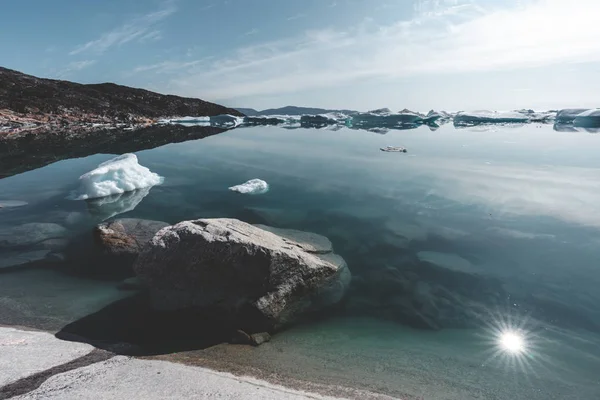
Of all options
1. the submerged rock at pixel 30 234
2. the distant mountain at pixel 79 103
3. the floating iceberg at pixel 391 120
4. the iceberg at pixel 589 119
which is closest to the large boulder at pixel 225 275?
the submerged rock at pixel 30 234

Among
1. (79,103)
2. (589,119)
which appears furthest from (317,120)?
(589,119)

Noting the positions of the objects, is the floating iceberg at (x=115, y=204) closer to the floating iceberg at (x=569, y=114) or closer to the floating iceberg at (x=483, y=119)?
the floating iceberg at (x=483, y=119)

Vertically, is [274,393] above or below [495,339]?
above

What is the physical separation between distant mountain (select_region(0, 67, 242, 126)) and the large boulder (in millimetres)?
47930

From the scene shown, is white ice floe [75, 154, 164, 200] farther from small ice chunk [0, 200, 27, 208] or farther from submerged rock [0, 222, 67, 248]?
submerged rock [0, 222, 67, 248]

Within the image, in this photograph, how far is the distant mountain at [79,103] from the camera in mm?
46531

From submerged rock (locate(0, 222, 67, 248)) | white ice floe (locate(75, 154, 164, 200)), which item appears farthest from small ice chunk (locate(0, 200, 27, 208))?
submerged rock (locate(0, 222, 67, 248))

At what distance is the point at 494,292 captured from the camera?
6.32 meters

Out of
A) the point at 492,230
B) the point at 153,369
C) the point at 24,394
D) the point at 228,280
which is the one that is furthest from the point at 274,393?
the point at 492,230

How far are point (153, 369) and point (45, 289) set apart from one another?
3.52 metres

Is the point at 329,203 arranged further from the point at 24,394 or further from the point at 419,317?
the point at 24,394

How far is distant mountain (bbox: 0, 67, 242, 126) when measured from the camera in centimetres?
4653

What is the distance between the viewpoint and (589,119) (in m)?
50.9

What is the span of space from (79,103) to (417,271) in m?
65.6
